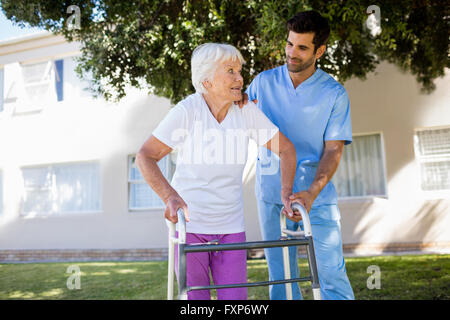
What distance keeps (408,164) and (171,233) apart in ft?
25.6

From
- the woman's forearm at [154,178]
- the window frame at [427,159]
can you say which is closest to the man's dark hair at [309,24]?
the woman's forearm at [154,178]

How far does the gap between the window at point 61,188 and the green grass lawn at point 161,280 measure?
2997 millimetres

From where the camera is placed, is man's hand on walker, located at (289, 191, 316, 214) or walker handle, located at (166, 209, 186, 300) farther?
man's hand on walker, located at (289, 191, 316, 214)

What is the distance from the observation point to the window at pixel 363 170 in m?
9.23

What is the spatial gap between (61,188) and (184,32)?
7.29m

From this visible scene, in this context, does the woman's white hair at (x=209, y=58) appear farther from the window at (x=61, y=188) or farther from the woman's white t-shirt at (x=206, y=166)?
the window at (x=61, y=188)

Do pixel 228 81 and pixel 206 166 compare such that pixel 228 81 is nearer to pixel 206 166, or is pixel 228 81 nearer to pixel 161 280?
pixel 206 166

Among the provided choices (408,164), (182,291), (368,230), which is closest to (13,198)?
(368,230)

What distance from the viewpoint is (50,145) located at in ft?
37.6

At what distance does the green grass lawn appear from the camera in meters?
5.41

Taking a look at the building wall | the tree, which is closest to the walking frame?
the tree

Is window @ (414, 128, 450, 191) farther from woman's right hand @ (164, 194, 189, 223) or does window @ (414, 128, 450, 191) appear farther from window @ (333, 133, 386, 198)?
woman's right hand @ (164, 194, 189, 223)

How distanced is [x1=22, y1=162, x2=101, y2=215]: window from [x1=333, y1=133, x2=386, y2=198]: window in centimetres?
596
